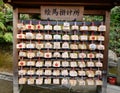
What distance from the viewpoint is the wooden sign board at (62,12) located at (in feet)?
19.3

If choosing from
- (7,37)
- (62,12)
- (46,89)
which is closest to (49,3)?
(62,12)

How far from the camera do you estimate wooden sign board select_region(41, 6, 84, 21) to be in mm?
5891

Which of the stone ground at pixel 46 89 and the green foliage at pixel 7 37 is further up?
the green foliage at pixel 7 37

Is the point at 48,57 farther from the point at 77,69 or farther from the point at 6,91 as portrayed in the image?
the point at 6,91

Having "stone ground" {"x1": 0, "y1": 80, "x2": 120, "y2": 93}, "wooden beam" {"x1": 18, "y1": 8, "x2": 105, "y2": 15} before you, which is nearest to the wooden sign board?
"wooden beam" {"x1": 18, "y1": 8, "x2": 105, "y2": 15}

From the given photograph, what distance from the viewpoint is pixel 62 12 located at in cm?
590

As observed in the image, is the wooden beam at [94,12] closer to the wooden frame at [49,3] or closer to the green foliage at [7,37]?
the wooden frame at [49,3]

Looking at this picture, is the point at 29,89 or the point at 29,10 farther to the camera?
the point at 29,89

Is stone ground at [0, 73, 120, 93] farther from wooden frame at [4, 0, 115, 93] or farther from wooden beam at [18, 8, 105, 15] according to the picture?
wooden beam at [18, 8, 105, 15]

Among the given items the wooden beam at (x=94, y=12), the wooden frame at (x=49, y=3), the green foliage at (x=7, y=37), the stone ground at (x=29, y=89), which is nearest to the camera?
the wooden frame at (x=49, y=3)

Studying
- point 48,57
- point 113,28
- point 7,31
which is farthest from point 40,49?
point 113,28

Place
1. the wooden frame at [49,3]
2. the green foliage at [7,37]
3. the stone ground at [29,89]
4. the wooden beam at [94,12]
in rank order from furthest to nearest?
the green foliage at [7,37], the stone ground at [29,89], the wooden beam at [94,12], the wooden frame at [49,3]

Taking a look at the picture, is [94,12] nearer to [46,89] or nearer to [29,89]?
[46,89]

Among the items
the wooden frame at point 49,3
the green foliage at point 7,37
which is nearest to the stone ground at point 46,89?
the wooden frame at point 49,3
